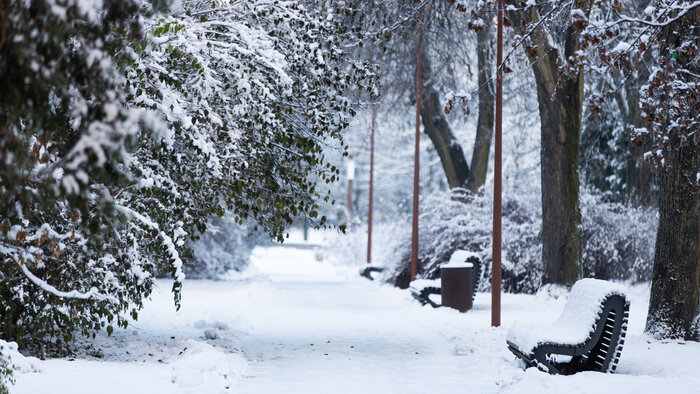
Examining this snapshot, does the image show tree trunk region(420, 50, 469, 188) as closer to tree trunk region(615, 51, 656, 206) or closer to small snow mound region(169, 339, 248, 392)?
tree trunk region(615, 51, 656, 206)

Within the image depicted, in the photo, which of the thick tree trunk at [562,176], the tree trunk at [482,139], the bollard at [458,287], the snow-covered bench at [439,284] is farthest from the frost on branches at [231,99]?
the tree trunk at [482,139]

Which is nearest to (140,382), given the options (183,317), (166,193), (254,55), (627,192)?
(166,193)

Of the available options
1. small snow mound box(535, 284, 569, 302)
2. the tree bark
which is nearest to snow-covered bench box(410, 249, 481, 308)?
small snow mound box(535, 284, 569, 302)

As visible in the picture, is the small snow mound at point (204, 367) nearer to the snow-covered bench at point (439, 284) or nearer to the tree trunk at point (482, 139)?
the snow-covered bench at point (439, 284)

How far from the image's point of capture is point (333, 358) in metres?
11.3

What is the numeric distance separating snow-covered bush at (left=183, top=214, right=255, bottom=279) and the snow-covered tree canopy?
18.7m

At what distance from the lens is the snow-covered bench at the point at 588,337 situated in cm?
913

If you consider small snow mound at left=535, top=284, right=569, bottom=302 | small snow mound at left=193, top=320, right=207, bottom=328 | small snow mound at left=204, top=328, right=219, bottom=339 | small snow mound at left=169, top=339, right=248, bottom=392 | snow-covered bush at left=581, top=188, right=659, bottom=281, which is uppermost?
snow-covered bush at left=581, top=188, right=659, bottom=281

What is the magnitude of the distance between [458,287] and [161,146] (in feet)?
31.3

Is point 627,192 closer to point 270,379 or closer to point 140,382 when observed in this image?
point 270,379

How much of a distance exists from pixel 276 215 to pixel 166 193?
1.95 m

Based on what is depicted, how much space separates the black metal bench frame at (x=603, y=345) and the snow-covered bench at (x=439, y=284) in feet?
28.9

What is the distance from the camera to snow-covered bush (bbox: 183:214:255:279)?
1243 inches

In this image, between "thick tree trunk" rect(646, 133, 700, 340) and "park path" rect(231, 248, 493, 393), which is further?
"thick tree trunk" rect(646, 133, 700, 340)
